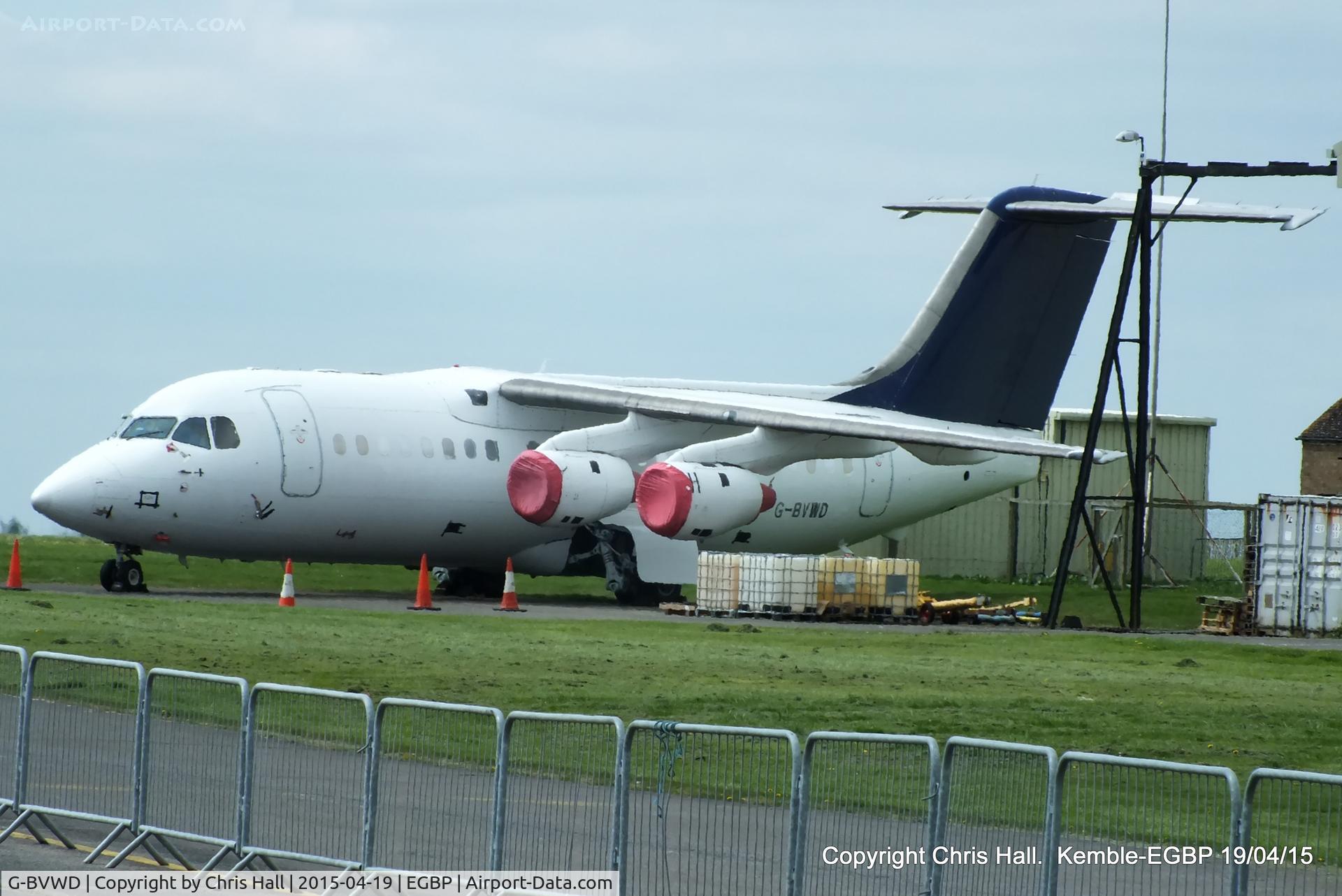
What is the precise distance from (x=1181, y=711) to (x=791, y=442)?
41.6ft

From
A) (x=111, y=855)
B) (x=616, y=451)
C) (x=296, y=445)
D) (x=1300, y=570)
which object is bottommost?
(x=111, y=855)

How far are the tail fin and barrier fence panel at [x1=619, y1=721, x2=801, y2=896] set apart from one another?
2250cm

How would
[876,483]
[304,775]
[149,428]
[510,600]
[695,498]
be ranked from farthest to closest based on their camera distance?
1. [876,483]
2. [695,498]
3. [510,600]
4. [149,428]
5. [304,775]

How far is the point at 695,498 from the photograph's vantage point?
26.7 m

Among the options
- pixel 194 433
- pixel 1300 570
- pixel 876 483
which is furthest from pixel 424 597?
pixel 1300 570

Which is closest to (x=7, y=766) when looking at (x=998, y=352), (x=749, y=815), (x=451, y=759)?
(x=451, y=759)

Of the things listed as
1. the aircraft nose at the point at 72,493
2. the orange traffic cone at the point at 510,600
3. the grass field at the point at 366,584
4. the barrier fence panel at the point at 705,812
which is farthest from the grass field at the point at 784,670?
the grass field at the point at 366,584

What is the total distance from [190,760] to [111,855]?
65cm

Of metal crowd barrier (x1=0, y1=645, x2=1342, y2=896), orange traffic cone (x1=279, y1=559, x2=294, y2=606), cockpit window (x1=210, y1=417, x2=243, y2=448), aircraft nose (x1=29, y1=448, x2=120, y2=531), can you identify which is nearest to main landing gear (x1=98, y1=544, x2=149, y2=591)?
aircraft nose (x1=29, y1=448, x2=120, y2=531)

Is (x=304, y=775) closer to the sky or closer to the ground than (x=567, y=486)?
closer to the ground

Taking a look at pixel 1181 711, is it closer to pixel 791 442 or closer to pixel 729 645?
pixel 729 645

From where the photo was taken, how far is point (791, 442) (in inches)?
1112

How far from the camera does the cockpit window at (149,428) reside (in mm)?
25484

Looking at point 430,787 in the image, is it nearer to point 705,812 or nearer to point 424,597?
point 705,812
